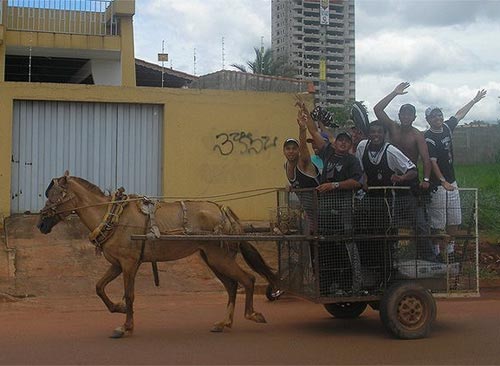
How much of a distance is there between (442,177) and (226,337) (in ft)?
10.2

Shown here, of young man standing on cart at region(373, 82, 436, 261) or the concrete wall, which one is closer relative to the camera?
young man standing on cart at region(373, 82, 436, 261)

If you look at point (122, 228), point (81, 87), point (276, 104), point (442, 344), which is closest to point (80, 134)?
point (81, 87)

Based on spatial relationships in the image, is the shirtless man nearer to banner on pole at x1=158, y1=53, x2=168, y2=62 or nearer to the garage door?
the garage door

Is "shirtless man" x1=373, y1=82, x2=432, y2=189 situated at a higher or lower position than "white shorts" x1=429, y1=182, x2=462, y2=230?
higher

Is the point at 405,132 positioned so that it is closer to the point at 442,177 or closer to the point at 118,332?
the point at 442,177

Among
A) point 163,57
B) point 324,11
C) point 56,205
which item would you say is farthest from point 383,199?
point 324,11

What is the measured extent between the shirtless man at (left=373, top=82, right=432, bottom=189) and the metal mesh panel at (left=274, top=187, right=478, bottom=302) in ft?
1.55

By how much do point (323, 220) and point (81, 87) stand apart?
24.8 feet

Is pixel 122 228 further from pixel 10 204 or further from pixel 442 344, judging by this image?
pixel 10 204

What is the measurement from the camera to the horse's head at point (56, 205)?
722 cm

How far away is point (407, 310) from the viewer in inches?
277

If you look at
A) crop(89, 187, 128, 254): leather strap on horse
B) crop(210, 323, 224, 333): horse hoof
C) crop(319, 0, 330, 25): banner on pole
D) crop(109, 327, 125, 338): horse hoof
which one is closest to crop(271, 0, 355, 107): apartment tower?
crop(319, 0, 330, 25): banner on pole

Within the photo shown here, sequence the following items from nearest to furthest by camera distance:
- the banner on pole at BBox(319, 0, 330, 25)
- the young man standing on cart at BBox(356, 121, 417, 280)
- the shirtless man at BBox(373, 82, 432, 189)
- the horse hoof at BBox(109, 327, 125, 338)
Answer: the horse hoof at BBox(109, 327, 125, 338) → the young man standing on cart at BBox(356, 121, 417, 280) → the shirtless man at BBox(373, 82, 432, 189) → the banner on pole at BBox(319, 0, 330, 25)

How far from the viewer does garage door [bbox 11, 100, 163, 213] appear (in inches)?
506
